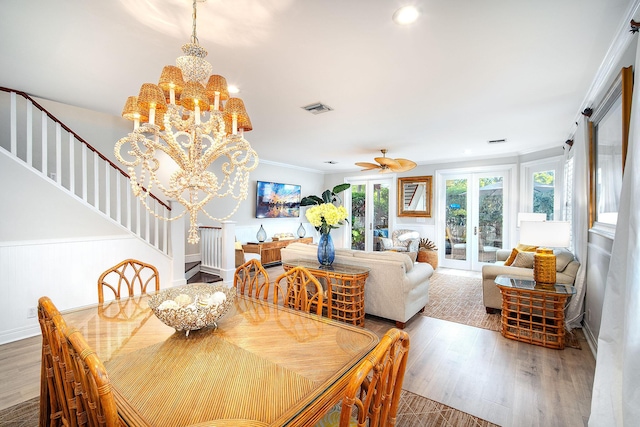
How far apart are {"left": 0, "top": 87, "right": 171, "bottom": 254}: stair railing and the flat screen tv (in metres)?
2.71

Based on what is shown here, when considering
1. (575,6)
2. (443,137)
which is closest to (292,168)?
(443,137)

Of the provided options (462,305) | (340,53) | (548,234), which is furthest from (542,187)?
(340,53)

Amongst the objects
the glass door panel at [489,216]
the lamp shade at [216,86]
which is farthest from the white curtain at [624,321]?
the glass door panel at [489,216]

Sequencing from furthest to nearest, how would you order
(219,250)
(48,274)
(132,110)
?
(219,250) → (48,274) → (132,110)

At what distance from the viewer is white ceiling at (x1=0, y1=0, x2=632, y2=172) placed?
5.64 ft

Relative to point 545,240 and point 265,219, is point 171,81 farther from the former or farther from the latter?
point 265,219

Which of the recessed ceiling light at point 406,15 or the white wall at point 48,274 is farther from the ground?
the recessed ceiling light at point 406,15

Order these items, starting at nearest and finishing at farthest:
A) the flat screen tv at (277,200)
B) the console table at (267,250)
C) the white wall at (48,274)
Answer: the white wall at (48,274), the console table at (267,250), the flat screen tv at (277,200)

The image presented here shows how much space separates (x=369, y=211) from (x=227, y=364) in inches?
285

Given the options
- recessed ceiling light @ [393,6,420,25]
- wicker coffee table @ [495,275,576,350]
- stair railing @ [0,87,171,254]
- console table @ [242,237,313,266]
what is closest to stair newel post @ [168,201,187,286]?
stair railing @ [0,87,171,254]

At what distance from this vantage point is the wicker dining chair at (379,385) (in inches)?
27.6

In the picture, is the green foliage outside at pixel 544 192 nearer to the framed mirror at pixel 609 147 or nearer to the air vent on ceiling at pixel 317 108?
the framed mirror at pixel 609 147

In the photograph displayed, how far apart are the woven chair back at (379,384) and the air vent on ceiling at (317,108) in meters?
2.85

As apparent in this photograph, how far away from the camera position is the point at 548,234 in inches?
111
